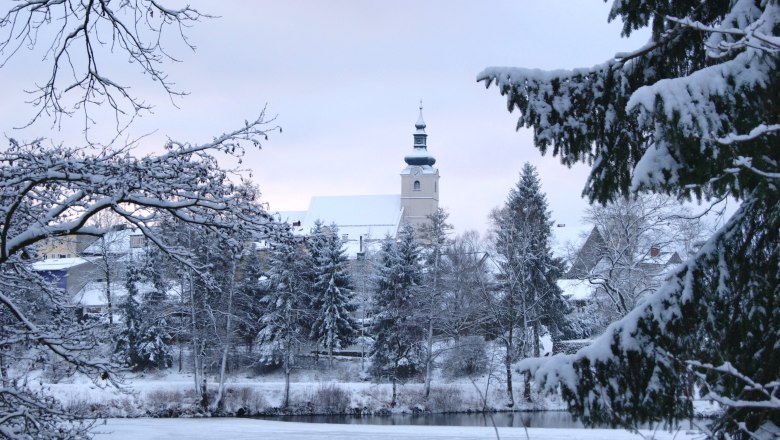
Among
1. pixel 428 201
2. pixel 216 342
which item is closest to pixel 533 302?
pixel 216 342

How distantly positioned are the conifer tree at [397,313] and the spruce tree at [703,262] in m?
29.8

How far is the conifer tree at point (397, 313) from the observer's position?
35.5 m

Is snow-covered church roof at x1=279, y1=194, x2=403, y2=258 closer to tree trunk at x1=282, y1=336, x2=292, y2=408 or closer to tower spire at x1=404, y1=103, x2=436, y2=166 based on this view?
tower spire at x1=404, y1=103, x2=436, y2=166

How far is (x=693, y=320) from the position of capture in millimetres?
4602

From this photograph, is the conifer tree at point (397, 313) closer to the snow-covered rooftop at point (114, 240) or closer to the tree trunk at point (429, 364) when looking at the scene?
the tree trunk at point (429, 364)

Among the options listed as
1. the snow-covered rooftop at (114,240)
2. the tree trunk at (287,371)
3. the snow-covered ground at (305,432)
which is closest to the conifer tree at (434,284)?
the tree trunk at (287,371)

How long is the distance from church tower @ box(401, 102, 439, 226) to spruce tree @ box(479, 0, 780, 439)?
82.3m

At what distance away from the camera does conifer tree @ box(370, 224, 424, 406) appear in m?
35.5

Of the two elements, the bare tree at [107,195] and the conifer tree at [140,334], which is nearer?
the bare tree at [107,195]

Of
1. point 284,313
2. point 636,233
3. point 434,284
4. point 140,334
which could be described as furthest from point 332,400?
point 636,233

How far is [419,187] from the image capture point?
88750 mm

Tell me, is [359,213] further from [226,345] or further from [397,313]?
[226,345]

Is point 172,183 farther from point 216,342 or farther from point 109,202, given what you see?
point 216,342

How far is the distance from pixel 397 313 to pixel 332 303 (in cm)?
431
